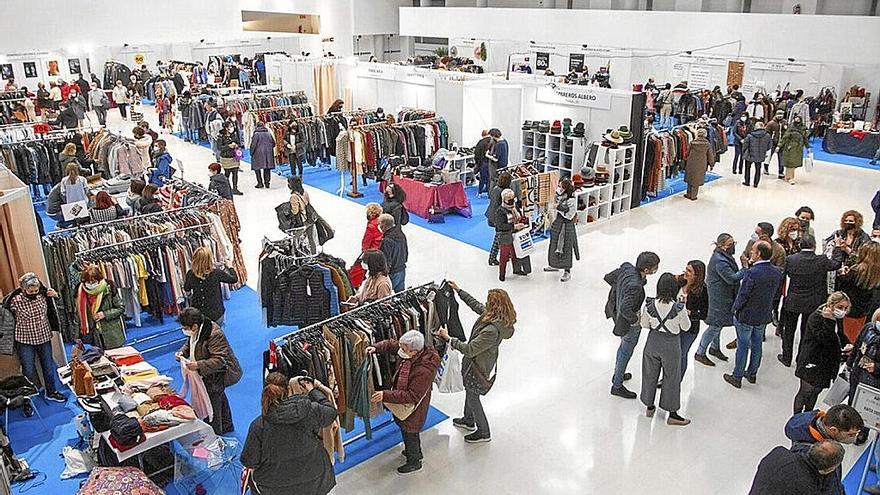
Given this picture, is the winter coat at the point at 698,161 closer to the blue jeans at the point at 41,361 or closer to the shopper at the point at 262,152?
the shopper at the point at 262,152

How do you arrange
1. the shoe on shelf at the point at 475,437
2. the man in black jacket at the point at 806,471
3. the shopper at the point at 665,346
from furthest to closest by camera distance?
the shoe on shelf at the point at 475,437 → the shopper at the point at 665,346 → the man in black jacket at the point at 806,471

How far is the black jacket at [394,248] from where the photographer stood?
7.17 m

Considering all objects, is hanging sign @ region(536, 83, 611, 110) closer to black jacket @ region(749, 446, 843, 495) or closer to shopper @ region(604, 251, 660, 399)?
shopper @ region(604, 251, 660, 399)

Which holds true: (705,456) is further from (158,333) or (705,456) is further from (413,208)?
(413,208)

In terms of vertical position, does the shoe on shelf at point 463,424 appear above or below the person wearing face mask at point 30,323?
below

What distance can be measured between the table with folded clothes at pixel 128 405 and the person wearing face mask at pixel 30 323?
3.05 ft

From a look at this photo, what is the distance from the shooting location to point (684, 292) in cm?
590

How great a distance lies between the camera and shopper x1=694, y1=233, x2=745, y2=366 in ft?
20.4

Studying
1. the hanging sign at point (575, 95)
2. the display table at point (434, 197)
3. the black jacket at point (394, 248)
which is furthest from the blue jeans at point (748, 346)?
A: the hanging sign at point (575, 95)

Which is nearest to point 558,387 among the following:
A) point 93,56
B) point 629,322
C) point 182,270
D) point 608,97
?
point 629,322

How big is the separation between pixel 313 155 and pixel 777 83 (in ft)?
40.9

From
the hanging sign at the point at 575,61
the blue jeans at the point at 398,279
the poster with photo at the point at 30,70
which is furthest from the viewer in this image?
the poster with photo at the point at 30,70

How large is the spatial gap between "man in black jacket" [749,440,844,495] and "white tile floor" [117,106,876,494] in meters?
1.60

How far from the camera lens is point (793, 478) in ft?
11.5
